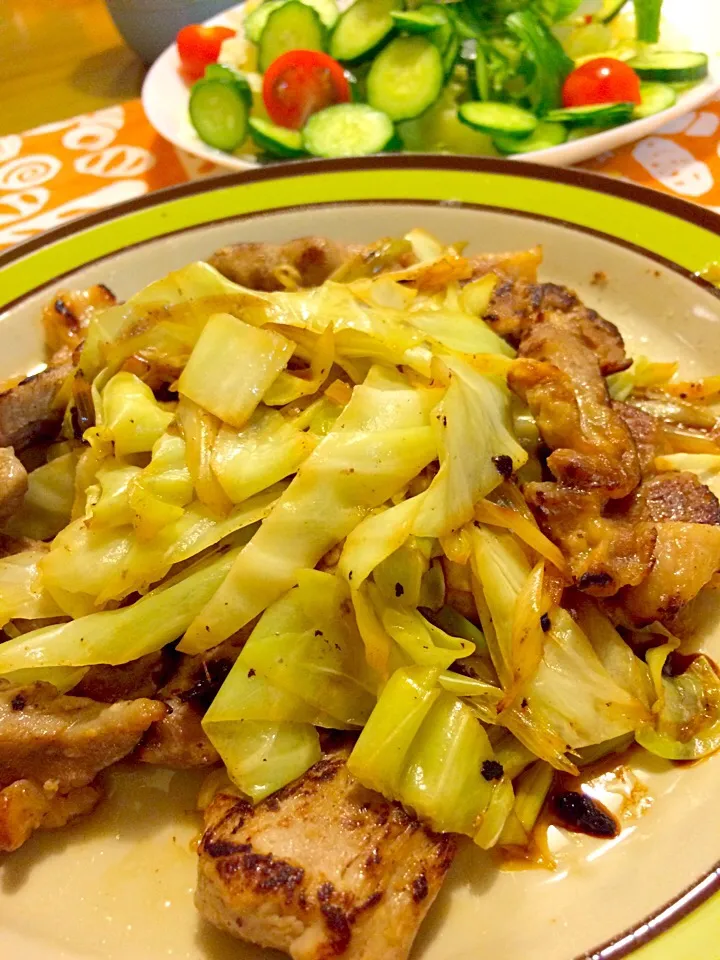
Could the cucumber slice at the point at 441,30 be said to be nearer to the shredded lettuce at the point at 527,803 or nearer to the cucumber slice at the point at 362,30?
the cucumber slice at the point at 362,30

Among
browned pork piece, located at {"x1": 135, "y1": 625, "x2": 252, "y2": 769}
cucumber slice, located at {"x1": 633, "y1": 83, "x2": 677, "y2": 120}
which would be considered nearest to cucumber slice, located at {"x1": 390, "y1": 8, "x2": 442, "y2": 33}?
cucumber slice, located at {"x1": 633, "y1": 83, "x2": 677, "y2": 120}

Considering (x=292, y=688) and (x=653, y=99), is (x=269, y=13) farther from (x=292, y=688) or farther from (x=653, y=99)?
(x=292, y=688)

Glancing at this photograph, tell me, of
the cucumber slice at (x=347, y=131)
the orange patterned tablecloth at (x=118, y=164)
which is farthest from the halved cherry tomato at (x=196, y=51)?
the cucumber slice at (x=347, y=131)

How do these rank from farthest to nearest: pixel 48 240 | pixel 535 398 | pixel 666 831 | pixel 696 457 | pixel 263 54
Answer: pixel 263 54 → pixel 48 240 → pixel 696 457 → pixel 535 398 → pixel 666 831

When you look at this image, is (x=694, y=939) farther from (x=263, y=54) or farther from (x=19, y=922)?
(x=263, y=54)

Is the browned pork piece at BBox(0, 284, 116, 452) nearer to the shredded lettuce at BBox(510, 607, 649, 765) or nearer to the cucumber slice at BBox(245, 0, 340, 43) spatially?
the shredded lettuce at BBox(510, 607, 649, 765)

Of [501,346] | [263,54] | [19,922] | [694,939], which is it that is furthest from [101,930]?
[263,54]
